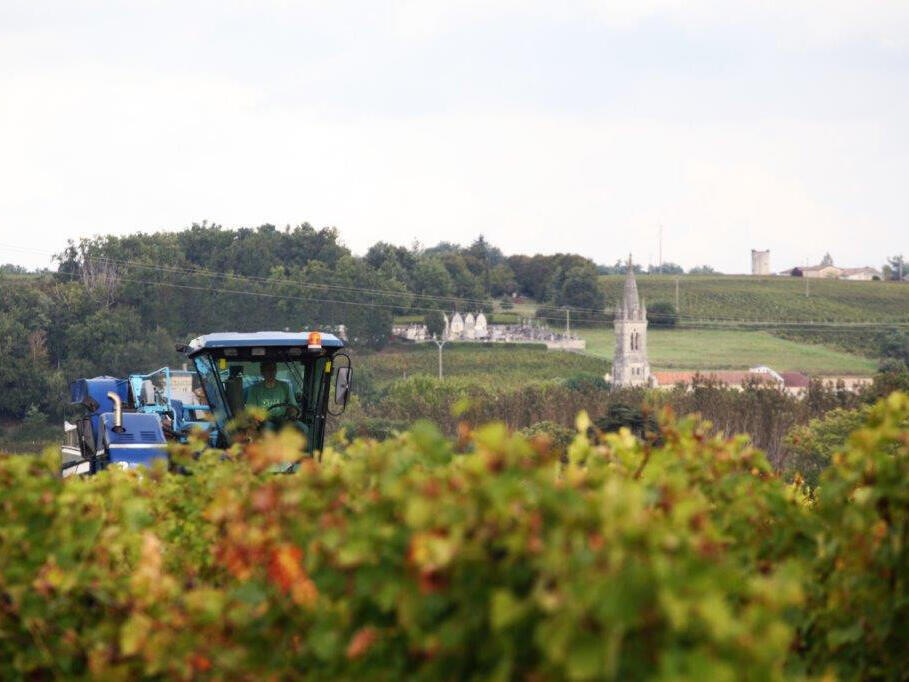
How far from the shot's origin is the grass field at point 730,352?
151625 mm

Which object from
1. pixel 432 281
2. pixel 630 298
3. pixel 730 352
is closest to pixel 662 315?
pixel 630 298

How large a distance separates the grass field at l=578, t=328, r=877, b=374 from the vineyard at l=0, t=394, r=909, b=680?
144m

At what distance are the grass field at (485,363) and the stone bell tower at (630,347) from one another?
6.29 feet

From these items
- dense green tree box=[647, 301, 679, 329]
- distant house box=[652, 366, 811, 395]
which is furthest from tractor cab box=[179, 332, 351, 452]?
dense green tree box=[647, 301, 679, 329]

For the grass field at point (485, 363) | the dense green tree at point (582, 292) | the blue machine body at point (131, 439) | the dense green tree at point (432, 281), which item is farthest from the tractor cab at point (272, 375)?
the dense green tree at point (582, 292)

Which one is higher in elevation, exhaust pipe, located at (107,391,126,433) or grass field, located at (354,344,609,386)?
exhaust pipe, located at (107,391,126,433)

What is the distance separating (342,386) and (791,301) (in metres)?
177

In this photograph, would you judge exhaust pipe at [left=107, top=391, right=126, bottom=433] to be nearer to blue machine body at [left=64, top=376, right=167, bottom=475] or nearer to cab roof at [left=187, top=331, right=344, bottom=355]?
blue machine body at [left=64, top=376, right=167, bottom=475]

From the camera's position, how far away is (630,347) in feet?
524

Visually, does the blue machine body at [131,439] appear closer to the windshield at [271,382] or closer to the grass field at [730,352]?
the windshield at [271,382]

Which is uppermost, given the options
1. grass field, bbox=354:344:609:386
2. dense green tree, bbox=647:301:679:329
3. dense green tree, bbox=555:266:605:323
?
dense green tree, bbox=555:266:605:323

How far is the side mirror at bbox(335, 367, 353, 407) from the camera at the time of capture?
593 inches

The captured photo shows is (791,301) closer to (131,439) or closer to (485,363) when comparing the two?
(485,363)

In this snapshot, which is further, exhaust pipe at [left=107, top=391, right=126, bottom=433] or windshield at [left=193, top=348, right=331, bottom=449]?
windshield at [left=193, top=348, right=331, bottom=449]
